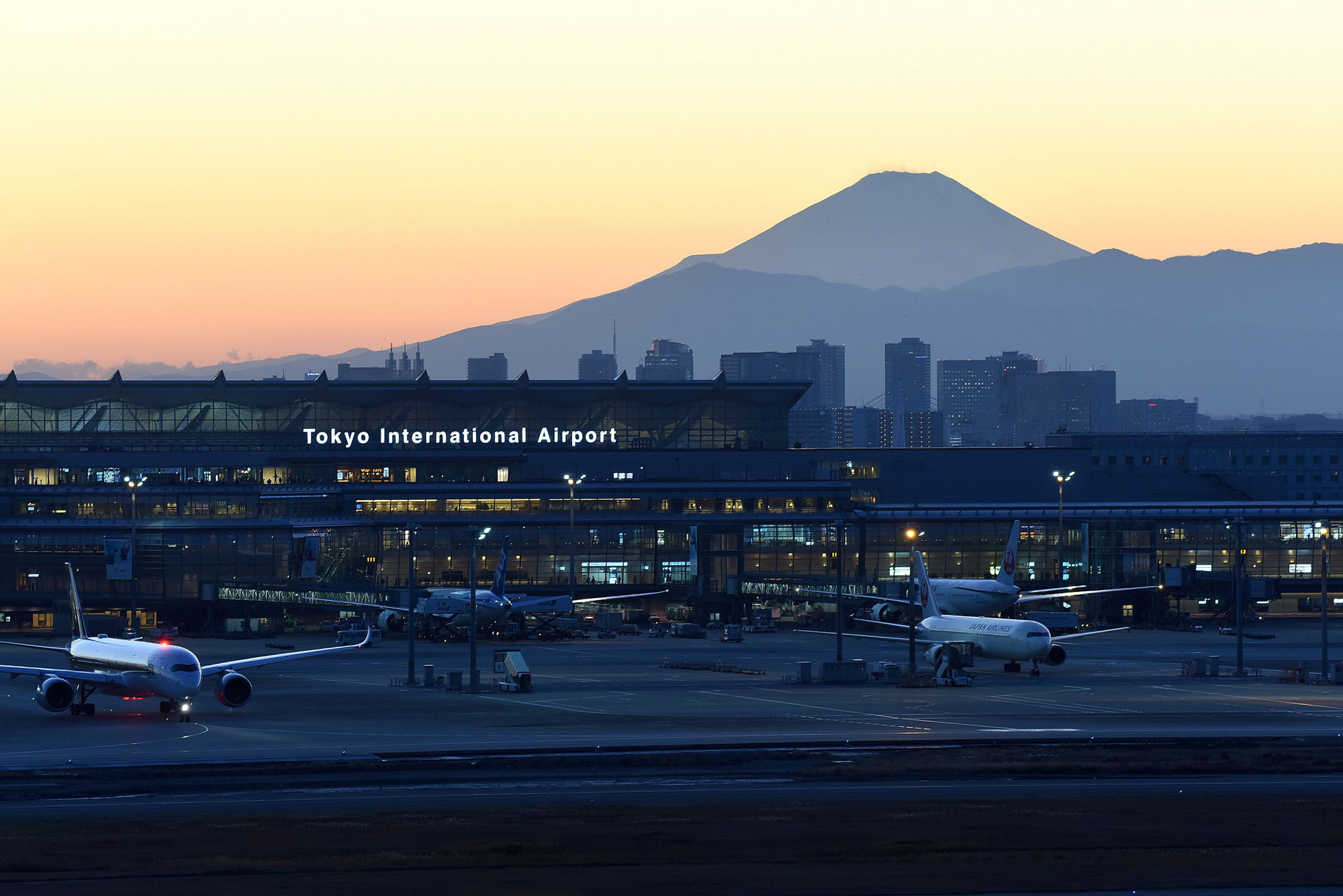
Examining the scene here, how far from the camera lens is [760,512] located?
7274 inches

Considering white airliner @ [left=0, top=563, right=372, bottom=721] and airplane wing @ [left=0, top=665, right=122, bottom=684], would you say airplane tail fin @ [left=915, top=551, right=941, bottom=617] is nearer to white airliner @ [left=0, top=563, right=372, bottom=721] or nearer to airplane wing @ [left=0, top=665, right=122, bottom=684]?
white airliner @ [left=0, top=563, right=372, bottom=721]

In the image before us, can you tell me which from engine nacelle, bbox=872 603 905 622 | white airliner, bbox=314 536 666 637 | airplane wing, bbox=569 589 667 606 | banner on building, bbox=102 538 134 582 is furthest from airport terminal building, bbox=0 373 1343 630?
white airliner, bbox=314 536 666 637

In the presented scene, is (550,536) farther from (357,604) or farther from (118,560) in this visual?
(118,560)

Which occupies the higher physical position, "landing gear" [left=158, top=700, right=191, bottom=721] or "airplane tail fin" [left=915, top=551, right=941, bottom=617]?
"airplane tail fin" [left=915, top=551, right=941, bottom=617]

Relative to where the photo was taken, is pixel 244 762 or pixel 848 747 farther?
pixel 848 747

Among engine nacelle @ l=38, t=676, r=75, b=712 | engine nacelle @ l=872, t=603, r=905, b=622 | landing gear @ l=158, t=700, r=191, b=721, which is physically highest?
engine nacelle @ l=872, t=603, r=905, b=622

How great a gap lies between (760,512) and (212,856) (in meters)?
141

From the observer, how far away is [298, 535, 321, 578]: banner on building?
160250 millimetres

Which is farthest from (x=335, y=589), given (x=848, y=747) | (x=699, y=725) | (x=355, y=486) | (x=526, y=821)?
(x=526, y=821)

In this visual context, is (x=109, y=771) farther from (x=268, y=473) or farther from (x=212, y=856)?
(x=268, y=473)

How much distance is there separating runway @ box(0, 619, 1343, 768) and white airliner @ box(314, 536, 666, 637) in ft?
33.1

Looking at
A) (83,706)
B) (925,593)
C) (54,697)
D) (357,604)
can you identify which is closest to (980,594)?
(925,593)

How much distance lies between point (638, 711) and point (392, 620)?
5885 cm

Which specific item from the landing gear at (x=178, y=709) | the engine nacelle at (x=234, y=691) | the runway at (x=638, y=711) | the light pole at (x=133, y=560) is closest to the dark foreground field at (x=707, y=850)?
the runway at (x=638, y=711)
